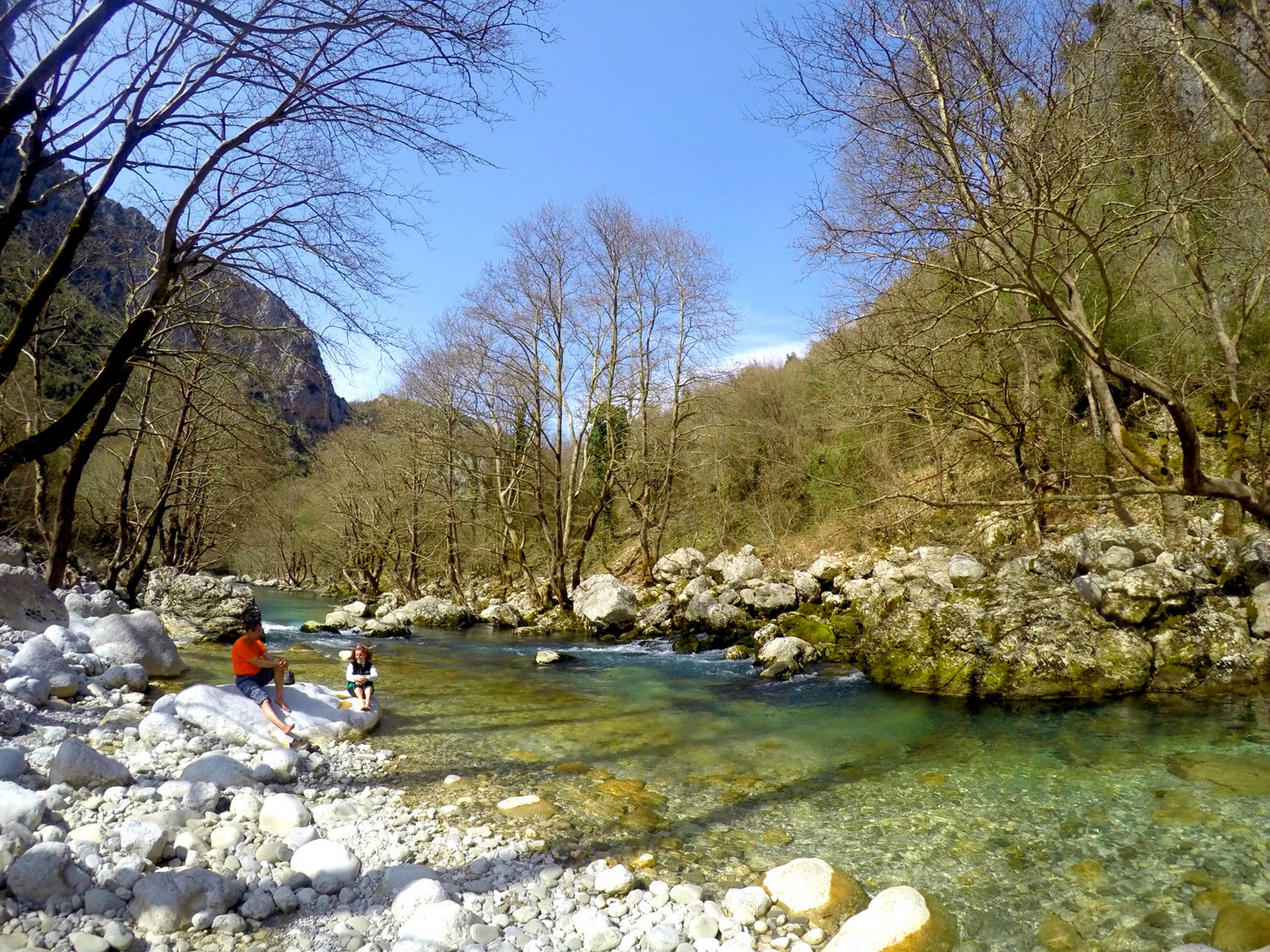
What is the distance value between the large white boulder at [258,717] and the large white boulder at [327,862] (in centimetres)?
245

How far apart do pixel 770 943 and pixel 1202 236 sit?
1390 centimetres

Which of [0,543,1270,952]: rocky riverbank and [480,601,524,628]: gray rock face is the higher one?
[0,543,1270,952]: rocky riverbank

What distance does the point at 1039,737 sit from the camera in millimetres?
7137

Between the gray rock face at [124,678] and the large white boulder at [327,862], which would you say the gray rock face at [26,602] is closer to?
the gray rock face at [124,678]

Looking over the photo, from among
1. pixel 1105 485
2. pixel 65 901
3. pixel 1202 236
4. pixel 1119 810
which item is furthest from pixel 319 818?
pixel 1202 236

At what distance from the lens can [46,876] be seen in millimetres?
3299

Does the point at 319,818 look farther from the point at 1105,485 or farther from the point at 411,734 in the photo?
the point at 1105,485

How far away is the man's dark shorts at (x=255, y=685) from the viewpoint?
266 inches

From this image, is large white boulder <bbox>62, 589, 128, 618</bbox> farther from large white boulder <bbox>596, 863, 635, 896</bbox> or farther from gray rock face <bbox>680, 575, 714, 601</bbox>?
gray rock face <bbox>680, 575, 714, 601</bbox>

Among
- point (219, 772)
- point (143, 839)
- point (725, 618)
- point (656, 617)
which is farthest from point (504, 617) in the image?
point (143, 839)

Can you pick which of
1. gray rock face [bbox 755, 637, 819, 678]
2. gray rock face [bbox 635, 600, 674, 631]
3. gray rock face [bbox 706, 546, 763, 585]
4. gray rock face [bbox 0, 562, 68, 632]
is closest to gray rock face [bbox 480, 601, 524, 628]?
gray rock face [bbox 635, 600, 674, 631]

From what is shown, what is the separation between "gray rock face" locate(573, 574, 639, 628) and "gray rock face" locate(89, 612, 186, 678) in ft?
30.1

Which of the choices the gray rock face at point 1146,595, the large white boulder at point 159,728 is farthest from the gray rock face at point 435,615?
the gray rock face at point 1146,595

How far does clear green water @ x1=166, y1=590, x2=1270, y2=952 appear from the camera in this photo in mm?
4230
